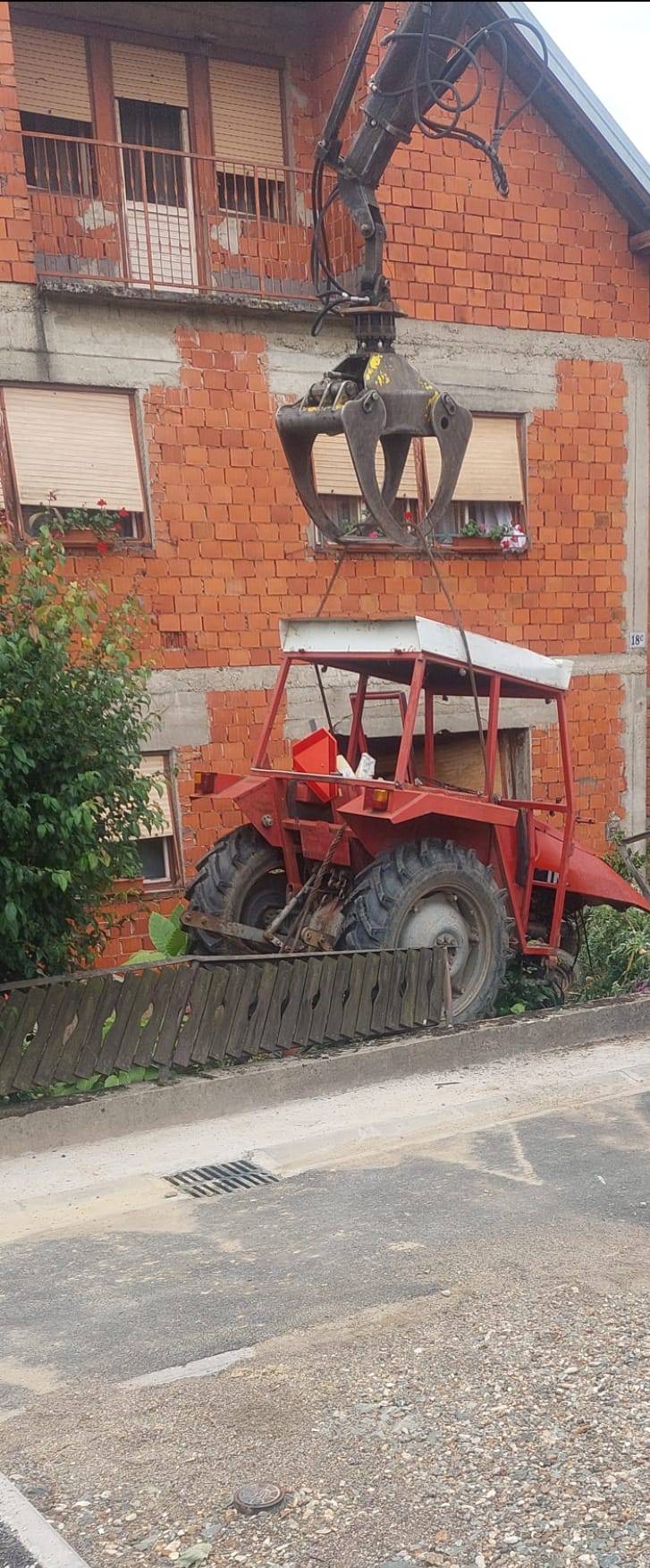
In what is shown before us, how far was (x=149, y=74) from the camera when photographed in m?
10.9


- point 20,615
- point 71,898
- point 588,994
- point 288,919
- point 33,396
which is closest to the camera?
point 20,615

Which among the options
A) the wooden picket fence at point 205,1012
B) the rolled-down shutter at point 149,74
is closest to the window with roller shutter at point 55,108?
the rolled-down shutter at point 149,74

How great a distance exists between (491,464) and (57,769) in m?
7.30

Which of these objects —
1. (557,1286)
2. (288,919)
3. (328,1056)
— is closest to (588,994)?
(288,919)

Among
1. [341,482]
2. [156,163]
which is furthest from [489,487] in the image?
[156,163]

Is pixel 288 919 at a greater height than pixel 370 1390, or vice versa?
A: pixel 288 919

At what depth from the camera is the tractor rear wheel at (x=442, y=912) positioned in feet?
23.7

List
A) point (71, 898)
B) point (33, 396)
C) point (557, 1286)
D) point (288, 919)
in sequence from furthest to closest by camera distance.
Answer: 1. point (33, 396)
2. point (288, 919)
3. point (71, 898)
4. point (557, 1286)

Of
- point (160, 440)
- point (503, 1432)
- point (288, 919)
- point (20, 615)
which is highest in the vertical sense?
point (160, 440)

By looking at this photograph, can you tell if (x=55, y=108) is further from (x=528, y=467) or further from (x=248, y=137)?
(x=528, y=467)

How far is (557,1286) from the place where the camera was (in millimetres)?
4422

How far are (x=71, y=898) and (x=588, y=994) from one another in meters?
4.05

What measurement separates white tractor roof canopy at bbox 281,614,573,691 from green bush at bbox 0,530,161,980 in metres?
1.37

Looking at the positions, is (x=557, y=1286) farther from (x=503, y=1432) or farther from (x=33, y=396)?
(x=33, y=396)
